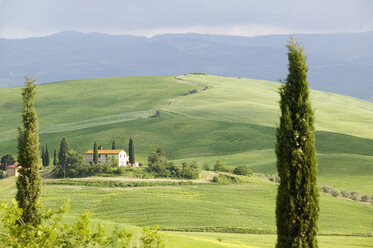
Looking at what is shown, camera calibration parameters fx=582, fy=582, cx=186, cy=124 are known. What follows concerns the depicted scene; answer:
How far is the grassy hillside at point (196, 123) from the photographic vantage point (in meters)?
107

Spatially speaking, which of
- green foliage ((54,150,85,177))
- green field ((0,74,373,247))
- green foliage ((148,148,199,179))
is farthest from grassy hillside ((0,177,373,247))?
green foliage ((54,150,85,177))

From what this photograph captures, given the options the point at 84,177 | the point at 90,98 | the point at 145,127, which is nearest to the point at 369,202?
the point at 84,177

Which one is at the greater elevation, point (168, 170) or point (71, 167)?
point (71, 167)

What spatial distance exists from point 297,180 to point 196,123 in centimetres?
11945

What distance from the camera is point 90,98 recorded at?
18000 centimetres

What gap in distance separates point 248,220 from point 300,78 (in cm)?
4035

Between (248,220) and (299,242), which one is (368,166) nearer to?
(248,220)

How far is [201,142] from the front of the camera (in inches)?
4941

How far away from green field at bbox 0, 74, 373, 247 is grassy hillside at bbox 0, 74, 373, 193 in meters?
0.25

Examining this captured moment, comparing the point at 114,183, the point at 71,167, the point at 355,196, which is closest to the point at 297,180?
the point at 114,183

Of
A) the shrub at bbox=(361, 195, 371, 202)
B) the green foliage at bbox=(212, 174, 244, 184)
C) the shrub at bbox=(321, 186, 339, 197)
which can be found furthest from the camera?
the green foliage at bbox=(212, 174, 244, 184)

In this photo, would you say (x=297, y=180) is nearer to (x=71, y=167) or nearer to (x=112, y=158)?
(x=71, y=167)

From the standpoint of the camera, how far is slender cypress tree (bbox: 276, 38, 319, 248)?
19.3 m

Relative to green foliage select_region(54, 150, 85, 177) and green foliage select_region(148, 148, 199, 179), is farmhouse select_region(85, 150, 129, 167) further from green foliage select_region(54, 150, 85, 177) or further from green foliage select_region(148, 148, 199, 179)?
green foliage select_region(148, 148, 199, 179)
